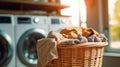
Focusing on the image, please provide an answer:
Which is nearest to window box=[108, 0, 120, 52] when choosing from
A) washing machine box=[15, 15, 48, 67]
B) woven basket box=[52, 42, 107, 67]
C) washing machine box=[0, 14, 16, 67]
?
washing machine box=[15, 15, 48, 67]

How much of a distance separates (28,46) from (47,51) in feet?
3.61

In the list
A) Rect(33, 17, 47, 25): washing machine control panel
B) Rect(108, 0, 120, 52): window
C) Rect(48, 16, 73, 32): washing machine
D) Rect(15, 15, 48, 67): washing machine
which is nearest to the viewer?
Rect(15, 15, 48, 67): washing machine

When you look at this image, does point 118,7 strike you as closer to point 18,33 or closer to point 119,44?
point 119,44

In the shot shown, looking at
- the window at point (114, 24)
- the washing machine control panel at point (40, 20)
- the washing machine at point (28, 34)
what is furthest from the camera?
the window at point (114, 24)

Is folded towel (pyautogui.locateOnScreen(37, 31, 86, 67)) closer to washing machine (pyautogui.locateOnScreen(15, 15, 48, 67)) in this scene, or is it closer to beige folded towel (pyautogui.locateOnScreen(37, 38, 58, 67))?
beige folded towel (pyautogui.locateOnScreen(37, 38, 58, 67))

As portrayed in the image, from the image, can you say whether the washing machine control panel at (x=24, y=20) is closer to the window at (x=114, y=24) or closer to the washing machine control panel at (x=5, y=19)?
the washing machine control panel at (x=5, y=19)

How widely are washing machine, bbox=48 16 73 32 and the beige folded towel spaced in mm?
1198

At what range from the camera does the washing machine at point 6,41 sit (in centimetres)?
218

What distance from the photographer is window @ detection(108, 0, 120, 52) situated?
2.75 metres

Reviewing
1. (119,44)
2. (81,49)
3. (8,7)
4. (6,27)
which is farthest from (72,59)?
(8,7)

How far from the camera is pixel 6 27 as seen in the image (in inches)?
87.4

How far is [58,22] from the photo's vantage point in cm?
270

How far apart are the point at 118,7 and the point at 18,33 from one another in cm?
135

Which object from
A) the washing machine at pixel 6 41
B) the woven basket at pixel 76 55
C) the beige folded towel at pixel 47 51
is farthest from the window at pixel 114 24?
the beige folded towel at pixel 47 51
